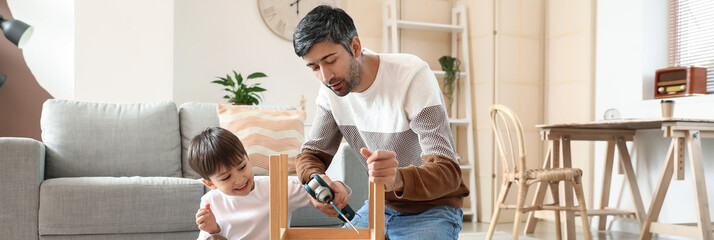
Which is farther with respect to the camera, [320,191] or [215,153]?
[215,153]

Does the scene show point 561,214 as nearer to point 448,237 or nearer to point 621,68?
point 621,68

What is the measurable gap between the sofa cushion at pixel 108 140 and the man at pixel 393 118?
151 centimetres

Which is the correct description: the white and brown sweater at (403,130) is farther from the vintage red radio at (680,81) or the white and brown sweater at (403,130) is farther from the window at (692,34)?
the window at (692,34)

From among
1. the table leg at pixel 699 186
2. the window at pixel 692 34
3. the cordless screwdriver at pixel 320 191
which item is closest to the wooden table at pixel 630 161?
the table leg at pixel 699 186

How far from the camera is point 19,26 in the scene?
3.23 metres

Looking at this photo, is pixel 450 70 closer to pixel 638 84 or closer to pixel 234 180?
pixel 638 84

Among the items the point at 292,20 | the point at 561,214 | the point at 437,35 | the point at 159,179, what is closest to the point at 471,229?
the point at 561,214

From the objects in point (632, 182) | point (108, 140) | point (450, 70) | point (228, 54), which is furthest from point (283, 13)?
point (632, 182)

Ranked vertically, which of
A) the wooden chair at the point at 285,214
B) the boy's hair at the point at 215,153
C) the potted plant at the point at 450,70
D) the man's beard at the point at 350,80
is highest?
the potted plant at the point at 450,70

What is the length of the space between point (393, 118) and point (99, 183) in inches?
56.9

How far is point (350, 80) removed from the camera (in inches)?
53.2

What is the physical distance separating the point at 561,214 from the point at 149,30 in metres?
2.67

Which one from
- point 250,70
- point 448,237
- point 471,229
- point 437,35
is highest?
point 437,35

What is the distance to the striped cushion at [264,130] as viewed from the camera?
111 inches
